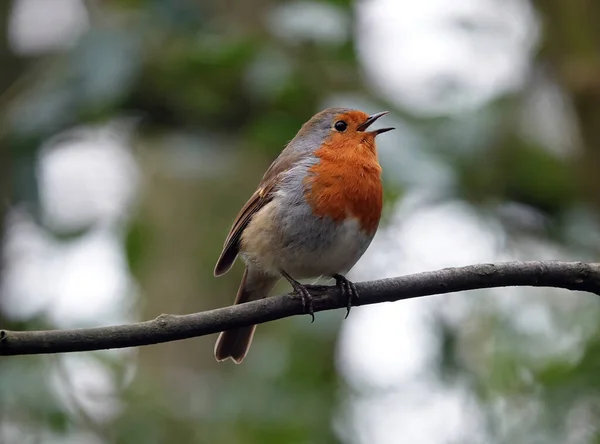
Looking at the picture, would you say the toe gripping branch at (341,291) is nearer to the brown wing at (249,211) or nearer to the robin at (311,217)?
the robin at (311,217)

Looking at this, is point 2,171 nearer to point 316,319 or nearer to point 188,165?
point 188,165

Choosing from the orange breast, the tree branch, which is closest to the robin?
the orange breast

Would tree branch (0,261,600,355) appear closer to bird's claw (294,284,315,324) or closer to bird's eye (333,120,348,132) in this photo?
bird's claw (294,284,315,324)

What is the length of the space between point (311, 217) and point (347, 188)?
0.69 ft

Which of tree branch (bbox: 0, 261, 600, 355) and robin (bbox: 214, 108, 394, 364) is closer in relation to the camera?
tree branch (bbox: 0, 261, 600, 355)

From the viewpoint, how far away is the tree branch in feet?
8.77

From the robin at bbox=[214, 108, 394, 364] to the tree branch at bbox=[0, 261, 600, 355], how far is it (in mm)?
720

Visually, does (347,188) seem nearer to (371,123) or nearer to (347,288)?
(371,123)

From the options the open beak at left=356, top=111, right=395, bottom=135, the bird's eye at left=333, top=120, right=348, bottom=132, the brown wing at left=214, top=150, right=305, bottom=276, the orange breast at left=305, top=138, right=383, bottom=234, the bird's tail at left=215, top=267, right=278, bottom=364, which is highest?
the open beak at left=356, top=111, right=395, bottom=135

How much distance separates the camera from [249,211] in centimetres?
442

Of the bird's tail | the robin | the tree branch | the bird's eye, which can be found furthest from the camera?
the bird's eye

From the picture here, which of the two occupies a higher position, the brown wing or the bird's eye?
the bird's eye

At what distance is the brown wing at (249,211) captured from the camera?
436cm

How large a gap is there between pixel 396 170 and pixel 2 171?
1.99 m
